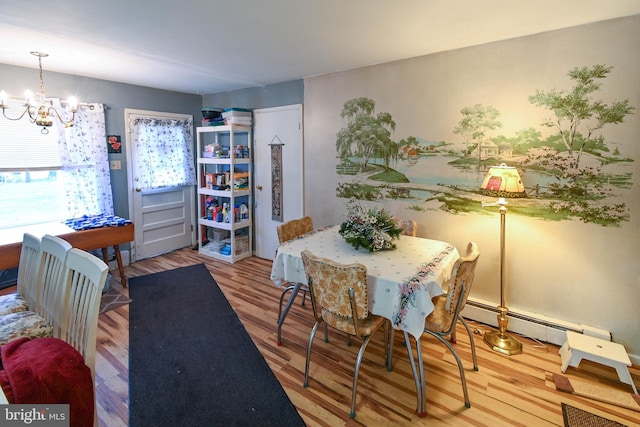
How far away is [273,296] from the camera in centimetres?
343

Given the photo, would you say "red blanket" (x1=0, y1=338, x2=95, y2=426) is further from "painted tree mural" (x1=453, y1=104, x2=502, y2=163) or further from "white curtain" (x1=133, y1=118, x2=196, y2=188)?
"white curtain" (x1=133, y1=118, x2=196, y2=188)

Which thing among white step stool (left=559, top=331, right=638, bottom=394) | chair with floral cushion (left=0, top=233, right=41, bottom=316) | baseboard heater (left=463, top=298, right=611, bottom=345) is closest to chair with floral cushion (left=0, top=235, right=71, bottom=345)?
chair with floral cushion (left=0, top=233, right=41, bottom=316)

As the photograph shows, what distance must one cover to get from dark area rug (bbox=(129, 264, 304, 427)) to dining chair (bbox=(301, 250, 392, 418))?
55 cm

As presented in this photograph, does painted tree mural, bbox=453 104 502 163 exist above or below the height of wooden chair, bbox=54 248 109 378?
above

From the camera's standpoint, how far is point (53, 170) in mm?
3697

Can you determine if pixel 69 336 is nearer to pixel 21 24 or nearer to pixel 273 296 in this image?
pixel 273 296

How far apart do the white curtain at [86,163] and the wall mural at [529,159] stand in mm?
3048

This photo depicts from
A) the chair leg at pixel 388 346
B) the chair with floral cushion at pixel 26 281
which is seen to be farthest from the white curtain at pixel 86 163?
the chair leg at pixel 388 346

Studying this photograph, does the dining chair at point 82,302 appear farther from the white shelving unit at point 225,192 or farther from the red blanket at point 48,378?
the white shelving unit at point 225,192

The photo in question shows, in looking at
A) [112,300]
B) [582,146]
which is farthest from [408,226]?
[112,300]

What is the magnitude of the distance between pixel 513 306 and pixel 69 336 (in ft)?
10.2

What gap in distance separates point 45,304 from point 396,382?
7.23ft

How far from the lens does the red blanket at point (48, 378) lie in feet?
3.91

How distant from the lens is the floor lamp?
2320 millimetres
